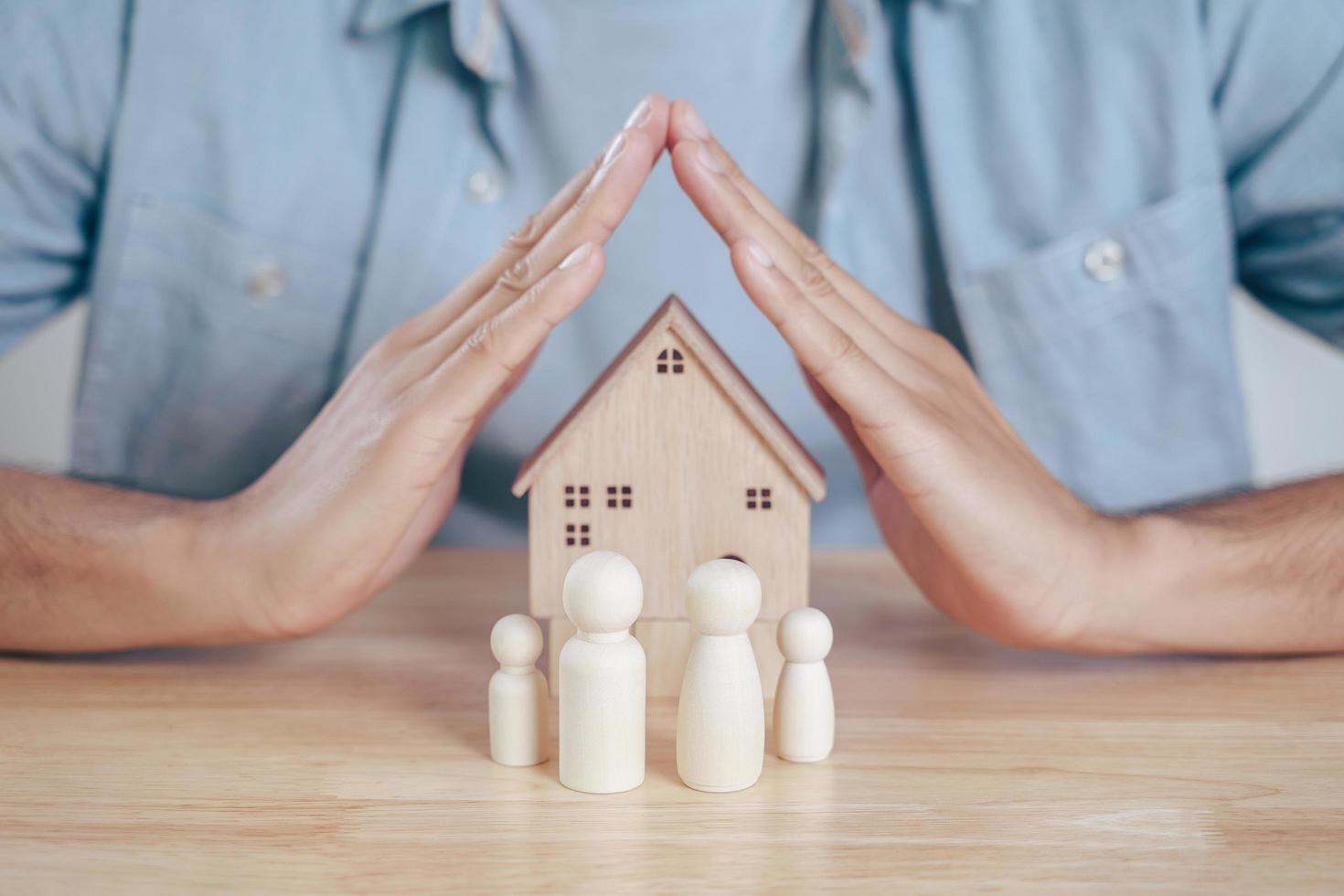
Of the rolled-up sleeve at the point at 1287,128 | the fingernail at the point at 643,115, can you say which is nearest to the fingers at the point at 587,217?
the fingernail at the point at 643,115

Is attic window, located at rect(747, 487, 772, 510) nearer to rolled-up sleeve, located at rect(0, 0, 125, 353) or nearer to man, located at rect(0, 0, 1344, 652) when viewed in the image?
man, located at rect(0, 0, 1344, 652)

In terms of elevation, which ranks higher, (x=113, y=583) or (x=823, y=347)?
(x=823, y=347)

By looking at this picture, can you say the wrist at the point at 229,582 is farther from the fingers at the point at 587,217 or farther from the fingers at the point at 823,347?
the fingers at the point at 823,347

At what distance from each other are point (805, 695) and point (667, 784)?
99mm

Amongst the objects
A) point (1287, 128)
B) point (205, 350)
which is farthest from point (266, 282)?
point (1287, 128)

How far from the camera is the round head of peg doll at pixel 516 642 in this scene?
2.10 ft

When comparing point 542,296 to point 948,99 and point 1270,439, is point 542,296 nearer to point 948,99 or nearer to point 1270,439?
point 948,99

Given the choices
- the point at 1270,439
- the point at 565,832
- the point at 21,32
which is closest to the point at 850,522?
the point at 565,832

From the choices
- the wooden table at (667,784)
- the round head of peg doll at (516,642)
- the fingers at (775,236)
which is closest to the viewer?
the wooden table at (667,784)

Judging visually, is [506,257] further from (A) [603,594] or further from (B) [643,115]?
(A) [603,594]

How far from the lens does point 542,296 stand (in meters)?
0.71

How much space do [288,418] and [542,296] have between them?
67cm

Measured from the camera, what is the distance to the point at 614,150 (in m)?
0.77

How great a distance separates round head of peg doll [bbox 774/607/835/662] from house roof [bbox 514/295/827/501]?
0.10 metres
